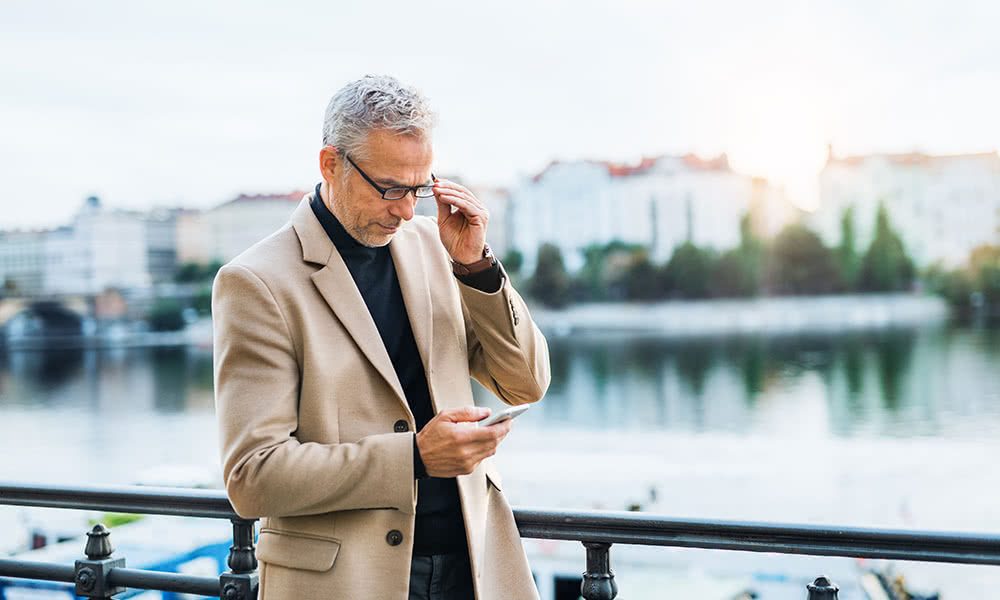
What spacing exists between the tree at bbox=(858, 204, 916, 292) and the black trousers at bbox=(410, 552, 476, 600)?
40129 mm

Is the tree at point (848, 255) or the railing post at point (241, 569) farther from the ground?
the tree at point (848, 255)

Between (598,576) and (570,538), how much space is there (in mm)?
69

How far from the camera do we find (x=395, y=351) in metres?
1.04

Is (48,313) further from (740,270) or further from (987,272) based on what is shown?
(987,272)

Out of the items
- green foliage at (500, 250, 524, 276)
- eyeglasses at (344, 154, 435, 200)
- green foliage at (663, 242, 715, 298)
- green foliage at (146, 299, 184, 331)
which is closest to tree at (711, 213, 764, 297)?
green foliage at (663, 242, 715, 298)

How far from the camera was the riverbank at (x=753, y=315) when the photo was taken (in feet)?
127

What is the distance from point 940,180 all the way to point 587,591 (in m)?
44.7

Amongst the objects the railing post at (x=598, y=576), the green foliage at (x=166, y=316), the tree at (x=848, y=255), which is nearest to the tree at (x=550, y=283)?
the tree at (x=848, y=255)

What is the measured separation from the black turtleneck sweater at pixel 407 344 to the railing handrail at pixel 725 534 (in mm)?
126

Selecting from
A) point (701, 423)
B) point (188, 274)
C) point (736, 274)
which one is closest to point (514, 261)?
point (736, 274)

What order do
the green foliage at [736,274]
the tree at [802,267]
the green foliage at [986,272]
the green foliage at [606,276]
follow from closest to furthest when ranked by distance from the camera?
the tree at [802,267] → the green foliage at [736,274] → the green foliage at [986,272] → the green foliage at [606,276]

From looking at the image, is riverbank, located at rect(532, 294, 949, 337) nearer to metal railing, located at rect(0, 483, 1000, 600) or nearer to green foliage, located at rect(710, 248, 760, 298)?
green foliage, located at rect(710, 248, 760, 298)

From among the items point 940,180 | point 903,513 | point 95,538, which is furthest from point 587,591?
point 940,180

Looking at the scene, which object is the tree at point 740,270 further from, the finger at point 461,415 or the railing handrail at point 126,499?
the finger at point 461,415
